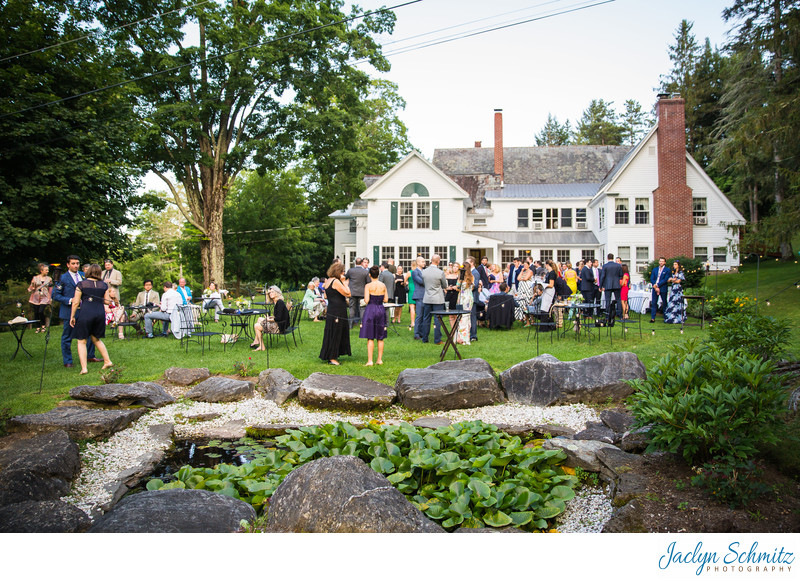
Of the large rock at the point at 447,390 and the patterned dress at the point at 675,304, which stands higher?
the patterned dress at the point at 675,304

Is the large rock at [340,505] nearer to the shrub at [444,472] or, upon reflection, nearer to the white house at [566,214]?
the shrub at [444,472]

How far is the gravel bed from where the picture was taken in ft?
16.4

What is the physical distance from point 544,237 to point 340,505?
89.4 feet

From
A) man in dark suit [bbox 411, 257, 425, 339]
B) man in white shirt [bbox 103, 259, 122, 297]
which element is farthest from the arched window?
man in white shirt [bbox 103, 259, 122, 297]

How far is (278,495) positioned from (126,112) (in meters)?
15.5

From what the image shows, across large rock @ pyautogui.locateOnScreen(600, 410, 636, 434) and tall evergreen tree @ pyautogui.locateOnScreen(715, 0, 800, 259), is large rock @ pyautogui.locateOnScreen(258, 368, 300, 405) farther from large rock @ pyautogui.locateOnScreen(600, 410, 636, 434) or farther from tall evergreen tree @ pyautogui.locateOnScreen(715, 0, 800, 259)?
tall evergreen tree @ pyautogui.locateOnScreen(715, 0, 800, 259)

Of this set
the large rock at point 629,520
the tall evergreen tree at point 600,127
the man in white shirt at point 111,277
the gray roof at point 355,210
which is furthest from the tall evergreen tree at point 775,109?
the tall evergreen tree at point 600,127

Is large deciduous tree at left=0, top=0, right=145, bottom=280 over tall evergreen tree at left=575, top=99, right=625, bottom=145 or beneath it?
beneath

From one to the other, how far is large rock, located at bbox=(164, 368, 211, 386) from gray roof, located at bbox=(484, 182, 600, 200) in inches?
914

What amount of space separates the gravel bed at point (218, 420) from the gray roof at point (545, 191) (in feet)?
78.5

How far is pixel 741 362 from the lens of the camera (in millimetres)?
3752

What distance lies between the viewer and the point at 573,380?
744 cm

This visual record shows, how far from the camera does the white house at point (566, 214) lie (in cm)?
2622

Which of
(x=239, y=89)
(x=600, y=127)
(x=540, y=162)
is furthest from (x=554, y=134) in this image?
(x=239, y=89)
